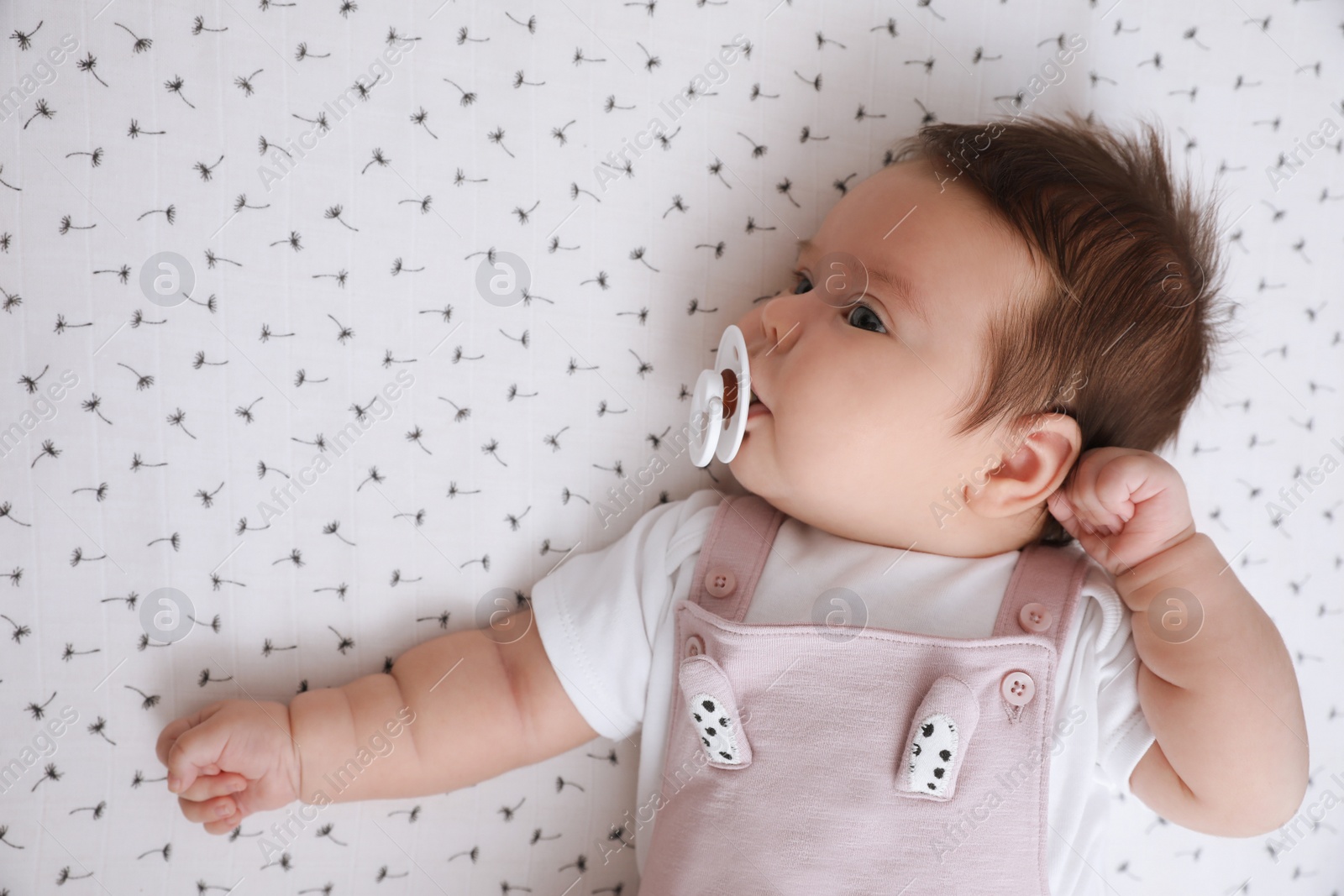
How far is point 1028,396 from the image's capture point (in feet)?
3.42

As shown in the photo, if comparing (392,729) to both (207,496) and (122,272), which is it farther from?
(122,272)

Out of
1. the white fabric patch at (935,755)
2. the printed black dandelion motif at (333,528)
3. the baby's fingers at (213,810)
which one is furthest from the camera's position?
the printed black dandelion motif at (333,528)

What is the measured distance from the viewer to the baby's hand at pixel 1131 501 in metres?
1.04

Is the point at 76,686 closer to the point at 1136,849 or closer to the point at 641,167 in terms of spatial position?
the point at 641,167

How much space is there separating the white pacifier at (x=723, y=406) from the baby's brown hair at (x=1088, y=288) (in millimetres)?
256

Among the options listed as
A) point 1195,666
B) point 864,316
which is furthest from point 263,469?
point 1195,666

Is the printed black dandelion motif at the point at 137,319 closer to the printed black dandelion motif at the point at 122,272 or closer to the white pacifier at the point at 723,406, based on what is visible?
the printed black dandelion motif at the point at 122,272

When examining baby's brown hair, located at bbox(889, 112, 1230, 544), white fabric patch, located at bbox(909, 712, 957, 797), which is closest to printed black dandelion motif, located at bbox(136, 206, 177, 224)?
baby's brown hair, located at bbox(889, 112, 1230, 544)

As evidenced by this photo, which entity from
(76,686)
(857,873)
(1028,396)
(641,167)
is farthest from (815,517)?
(76,686)

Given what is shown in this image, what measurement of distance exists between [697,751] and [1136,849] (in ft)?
2.39

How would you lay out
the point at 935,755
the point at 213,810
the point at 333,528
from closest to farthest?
the point at 935,755, the point at 213,810, the point at 333,528

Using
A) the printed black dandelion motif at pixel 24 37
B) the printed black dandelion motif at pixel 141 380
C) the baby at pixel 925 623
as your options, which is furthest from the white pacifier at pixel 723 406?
the printed black dandelion motif at pixel 24 37

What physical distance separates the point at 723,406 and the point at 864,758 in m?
0.44

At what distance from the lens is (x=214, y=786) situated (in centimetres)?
108
